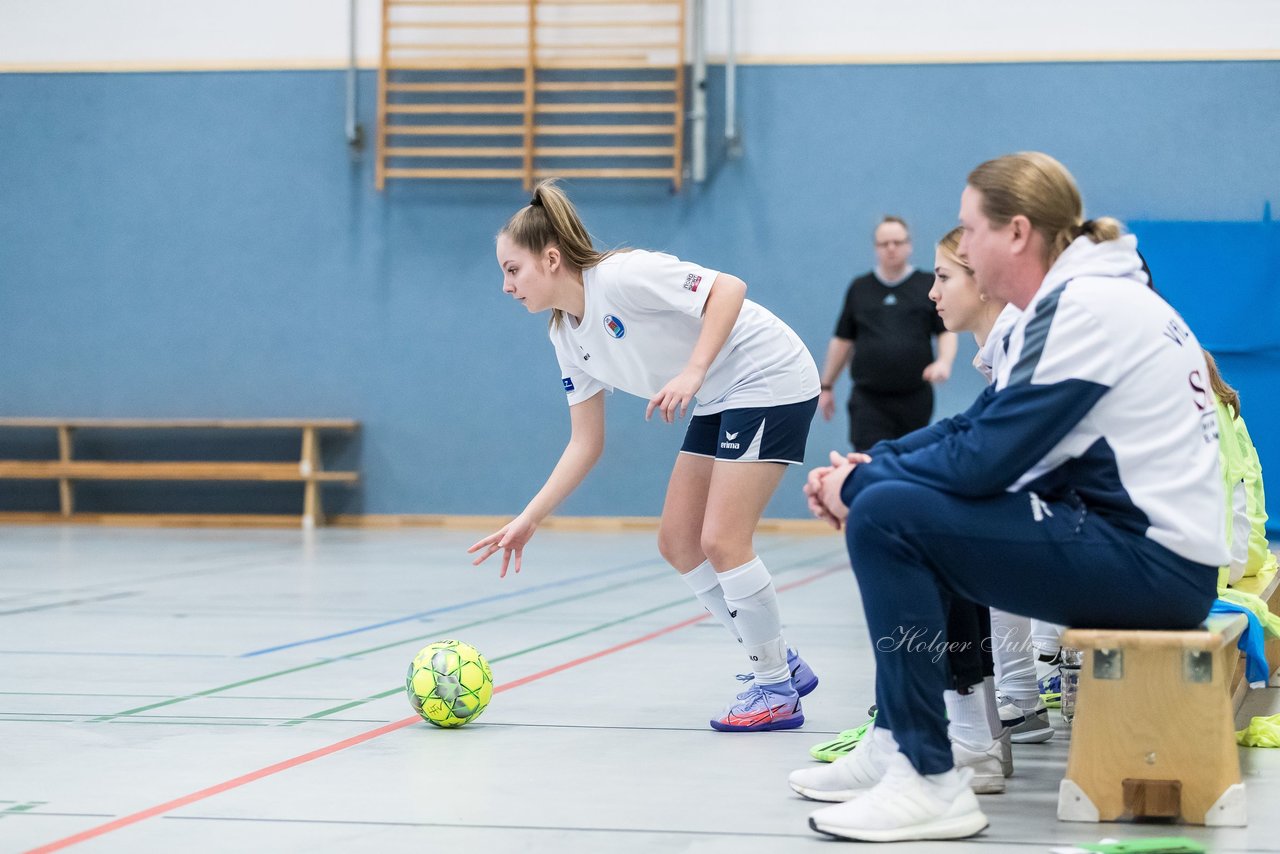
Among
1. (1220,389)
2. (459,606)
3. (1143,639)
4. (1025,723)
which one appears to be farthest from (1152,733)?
(459,606)

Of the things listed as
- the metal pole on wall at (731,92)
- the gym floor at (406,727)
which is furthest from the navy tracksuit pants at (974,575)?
the metal pole on wall at (731,92)

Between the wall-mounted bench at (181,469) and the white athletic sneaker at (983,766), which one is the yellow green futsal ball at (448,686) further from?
the wall-mounted bench at (181,469)

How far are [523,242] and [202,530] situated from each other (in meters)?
7.23

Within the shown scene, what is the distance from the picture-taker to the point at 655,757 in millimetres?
2982

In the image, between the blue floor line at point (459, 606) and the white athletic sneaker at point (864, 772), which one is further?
the blue floor line at point (459, 606)

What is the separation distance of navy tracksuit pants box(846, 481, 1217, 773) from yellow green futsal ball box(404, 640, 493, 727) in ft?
4.20

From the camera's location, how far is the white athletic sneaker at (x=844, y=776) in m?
2.49

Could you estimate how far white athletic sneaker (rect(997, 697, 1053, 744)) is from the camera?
3.13 m

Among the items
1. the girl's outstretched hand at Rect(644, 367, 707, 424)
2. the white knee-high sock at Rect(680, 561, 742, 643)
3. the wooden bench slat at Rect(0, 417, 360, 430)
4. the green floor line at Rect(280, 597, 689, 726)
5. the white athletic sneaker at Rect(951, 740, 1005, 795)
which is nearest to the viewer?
the white athletic sneaker at Rect(951, 740, 1005, 795)

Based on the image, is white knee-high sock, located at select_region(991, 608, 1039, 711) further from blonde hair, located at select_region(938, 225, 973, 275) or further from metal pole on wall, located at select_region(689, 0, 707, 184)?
metal pole on wall, located at select_region(689, 0, 707, 184)

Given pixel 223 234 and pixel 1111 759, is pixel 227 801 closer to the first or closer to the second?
pixel 1111 759

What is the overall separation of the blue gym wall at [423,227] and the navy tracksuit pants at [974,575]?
24.2 ft

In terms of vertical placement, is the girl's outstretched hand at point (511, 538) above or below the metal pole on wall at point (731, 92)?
below

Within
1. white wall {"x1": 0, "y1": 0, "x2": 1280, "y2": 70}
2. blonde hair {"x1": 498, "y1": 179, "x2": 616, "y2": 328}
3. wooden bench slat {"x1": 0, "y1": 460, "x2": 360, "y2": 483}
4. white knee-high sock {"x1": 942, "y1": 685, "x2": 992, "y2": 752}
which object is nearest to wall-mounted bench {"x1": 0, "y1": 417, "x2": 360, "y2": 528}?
wooden bench slat {"x1": 0, "y1": 460, "x2": 360, "y2": 483}
